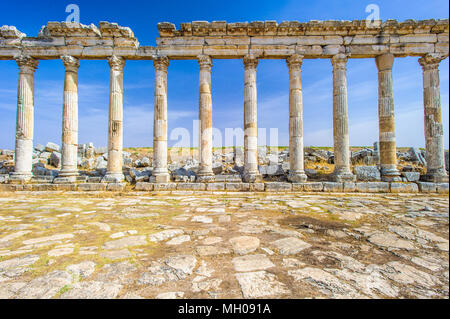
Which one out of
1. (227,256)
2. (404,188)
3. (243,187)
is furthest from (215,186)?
(404,188)

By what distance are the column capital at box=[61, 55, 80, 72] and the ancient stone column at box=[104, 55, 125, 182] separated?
5.77ft

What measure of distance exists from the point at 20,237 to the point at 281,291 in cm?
462

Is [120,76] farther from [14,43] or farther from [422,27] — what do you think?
[422,27]

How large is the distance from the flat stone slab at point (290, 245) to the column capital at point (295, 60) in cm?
1023

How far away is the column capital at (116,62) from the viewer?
11.5m

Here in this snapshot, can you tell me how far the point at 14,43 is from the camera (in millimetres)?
11414

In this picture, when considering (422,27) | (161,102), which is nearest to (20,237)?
(161,102)

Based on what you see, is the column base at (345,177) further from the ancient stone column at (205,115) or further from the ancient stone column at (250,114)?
the ancient stone column at (205,115)

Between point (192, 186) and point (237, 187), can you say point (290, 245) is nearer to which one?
point (237, 187)

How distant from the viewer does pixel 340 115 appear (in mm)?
11500

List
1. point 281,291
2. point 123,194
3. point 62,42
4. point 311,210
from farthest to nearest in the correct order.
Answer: point 62,42 → point 123,194 → point 311,210 → point 281,291

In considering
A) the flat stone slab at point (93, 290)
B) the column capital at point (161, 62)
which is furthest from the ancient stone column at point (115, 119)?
the flat stone slab at point (93, 290)

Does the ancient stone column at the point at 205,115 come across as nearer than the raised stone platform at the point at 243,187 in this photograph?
No

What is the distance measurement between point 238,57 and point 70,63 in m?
8.58
